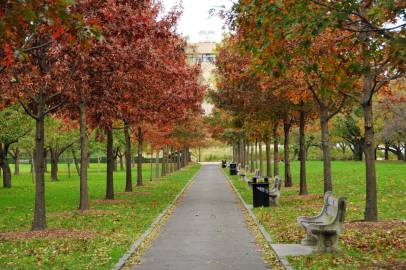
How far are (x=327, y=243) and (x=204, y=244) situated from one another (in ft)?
8.45

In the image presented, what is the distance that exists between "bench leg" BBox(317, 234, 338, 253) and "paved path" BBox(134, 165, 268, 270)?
1.09 metres

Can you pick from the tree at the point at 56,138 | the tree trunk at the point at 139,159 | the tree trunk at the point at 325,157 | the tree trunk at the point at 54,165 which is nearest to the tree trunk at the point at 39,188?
the tree trunk at the point at 325,157

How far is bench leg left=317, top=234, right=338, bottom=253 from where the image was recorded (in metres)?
10.4

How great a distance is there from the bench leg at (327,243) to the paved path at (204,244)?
42.8 inches

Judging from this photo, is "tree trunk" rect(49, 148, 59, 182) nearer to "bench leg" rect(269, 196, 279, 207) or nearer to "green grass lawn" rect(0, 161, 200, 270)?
"green grass lawn" rect(0, 161, 200, 270)

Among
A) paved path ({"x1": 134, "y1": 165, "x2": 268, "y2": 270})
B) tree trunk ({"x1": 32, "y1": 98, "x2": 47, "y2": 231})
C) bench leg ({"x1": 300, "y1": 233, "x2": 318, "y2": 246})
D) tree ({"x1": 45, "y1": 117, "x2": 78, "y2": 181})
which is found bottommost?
paved path ({"x1": 134, "y1": 165, "x2": 268, "y2": 270})

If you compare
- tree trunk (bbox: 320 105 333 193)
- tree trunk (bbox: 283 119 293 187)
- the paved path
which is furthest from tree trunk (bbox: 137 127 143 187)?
tree trunk (bbox: 320 105 333 193)

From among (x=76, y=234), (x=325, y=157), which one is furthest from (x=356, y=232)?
(x=76, y=234)

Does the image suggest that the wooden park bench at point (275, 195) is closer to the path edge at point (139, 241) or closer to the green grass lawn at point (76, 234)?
the path edge at point (139, 241)

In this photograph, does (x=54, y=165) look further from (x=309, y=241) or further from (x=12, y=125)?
(x=309, y=241)

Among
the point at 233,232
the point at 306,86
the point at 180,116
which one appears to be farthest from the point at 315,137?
the point at 233,232

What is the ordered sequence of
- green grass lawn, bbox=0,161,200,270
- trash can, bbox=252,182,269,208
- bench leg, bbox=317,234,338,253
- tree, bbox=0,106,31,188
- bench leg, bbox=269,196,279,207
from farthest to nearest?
tree, bbox=0,106,31,188
bench leg, bbox=269,196,279,207
trash can, bbox=252,182,269,208
bench leg, bbox=317,234,338,253
green grass lawn, bbox=0,161,200,270

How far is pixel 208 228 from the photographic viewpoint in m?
14.4

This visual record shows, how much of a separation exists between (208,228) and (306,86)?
236 inches
